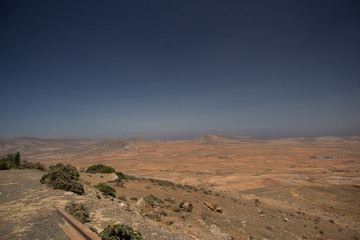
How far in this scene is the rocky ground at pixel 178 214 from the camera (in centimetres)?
491

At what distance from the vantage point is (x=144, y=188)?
14633mm

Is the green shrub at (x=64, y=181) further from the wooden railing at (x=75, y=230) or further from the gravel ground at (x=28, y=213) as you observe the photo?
the wooden railing at (x=75, y=230)

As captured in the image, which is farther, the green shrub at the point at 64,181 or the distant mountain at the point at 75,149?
the distant mountain at the point at 75,149

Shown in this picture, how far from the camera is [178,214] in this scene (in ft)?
29.9

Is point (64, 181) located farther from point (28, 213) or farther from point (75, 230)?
point (75, 230)

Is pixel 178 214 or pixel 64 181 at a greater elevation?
pixel 64 181

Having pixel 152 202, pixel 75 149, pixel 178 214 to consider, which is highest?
pixel 152 202

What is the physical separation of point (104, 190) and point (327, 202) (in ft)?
77.1

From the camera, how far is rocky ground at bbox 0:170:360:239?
491 cm

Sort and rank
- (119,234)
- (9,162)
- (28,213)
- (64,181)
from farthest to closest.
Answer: (9,162) → (64,181) → (28,213) → (119,234)

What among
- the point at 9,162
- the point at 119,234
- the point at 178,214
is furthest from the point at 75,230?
the point at 9,162

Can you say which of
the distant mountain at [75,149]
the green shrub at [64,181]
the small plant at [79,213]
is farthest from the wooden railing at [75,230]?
the distant mountain at [75,149]

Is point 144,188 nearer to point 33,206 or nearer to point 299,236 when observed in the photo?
point 33,206

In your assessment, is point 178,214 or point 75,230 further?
point 178,214
